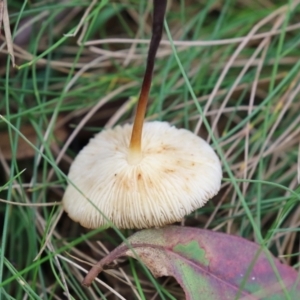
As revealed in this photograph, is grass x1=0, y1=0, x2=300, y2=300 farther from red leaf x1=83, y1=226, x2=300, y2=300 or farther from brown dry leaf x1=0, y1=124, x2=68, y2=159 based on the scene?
red leaf x1=83, y1=226, x2=300, y2=300

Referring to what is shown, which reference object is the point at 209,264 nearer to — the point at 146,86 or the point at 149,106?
the point at 146,86

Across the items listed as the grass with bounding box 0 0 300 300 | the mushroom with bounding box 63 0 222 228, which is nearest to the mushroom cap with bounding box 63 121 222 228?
the mushroom with bounding box 63 0 222 228

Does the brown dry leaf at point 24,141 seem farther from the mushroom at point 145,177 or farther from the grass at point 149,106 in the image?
the mushroom at point 145,177

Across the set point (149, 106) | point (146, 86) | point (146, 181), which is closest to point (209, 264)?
point (146, 181)

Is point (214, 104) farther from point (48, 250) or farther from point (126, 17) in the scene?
point (48, 250)

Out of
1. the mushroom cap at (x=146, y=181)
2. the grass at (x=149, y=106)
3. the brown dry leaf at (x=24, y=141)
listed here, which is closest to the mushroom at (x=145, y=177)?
the mushroom cap at (x=146, y=181)

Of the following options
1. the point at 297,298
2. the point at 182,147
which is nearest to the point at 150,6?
the point at 182,147
